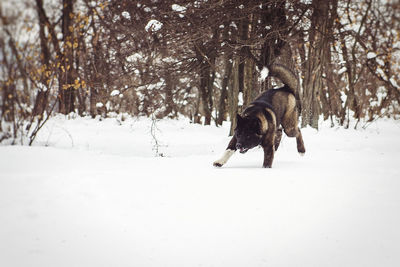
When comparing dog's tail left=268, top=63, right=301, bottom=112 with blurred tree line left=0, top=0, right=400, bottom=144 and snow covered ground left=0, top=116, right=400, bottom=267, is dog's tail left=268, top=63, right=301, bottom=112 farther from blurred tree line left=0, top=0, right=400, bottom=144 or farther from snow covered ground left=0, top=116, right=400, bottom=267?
snow covered ground left=0, top=116, right=400, bottom=267

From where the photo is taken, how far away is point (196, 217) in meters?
2.73

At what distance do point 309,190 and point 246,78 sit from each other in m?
4.78

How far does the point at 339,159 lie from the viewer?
17.2ft

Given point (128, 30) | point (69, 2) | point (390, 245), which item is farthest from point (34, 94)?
point (69, 2)

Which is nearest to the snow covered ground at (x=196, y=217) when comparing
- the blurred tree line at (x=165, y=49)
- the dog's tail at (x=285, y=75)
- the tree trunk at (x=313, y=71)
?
the blurred tree line at (x=165, y=49)

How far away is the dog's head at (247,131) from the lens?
14.8ft

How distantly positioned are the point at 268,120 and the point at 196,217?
8.07 ft

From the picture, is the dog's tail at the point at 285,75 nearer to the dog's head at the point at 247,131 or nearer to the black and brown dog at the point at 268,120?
the black and brown dog at the point at 268,120

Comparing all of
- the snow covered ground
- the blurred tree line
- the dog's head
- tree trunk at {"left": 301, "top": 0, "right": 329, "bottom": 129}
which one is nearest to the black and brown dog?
the dog's head

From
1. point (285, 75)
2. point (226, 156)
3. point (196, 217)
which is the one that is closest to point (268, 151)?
point (226, 156)

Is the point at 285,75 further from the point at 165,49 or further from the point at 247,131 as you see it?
the point at 165,49

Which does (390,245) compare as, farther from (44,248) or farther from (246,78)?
(246,78)

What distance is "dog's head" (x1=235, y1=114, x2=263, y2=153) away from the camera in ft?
14.8

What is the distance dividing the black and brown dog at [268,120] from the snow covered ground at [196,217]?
631 millimetres
